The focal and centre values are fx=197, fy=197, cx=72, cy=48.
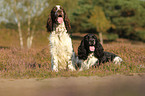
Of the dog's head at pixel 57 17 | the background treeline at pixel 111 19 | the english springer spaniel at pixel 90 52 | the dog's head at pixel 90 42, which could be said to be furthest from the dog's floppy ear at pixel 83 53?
the background treeline at pixel 111 19

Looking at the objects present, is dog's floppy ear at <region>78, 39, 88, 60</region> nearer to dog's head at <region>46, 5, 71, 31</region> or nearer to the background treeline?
dog's head at <region>46, 5, 71, 31</region>

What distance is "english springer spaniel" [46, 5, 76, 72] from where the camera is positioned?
17.2 feet

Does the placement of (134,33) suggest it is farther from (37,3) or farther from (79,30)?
(37,3)

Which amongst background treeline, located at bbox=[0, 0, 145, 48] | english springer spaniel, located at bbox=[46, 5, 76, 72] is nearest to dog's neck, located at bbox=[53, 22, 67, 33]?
english springer spaniel, located at bbox=[46, 5, 76, 72]

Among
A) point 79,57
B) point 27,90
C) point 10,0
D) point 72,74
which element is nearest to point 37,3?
point 10,0

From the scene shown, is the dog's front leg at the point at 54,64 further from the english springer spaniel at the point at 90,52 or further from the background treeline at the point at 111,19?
the background treeline at the point at 111,19

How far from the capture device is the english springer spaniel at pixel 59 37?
5234mm

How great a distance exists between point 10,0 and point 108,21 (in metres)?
15.4

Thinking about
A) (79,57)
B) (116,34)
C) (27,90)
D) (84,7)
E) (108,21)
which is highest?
(84,7)

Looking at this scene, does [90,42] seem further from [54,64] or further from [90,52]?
[54,64]

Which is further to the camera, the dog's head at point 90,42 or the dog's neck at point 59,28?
the dog's head at point 90,42

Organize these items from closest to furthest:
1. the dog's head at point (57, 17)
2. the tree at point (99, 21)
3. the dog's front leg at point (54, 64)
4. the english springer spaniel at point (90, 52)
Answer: the dog's head at point (57, 17) < the dog's front leg at point (54, 64) < the english springer spaniel at point (90, 52) < the tree at point (99, 21)

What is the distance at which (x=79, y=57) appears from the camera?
5.87 metres

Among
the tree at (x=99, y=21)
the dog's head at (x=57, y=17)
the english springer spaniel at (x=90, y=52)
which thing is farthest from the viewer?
the tree at (x=99, y=21)
